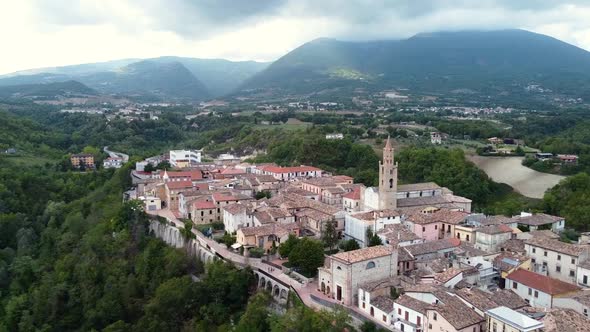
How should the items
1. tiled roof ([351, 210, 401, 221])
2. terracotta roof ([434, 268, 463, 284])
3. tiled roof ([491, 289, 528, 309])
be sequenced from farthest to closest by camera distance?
tiled roof ([351, 210, 401, 221])
terracotta roof ([434, 268, 463, 284])
tiled roof ([491, 289, 528, 309])

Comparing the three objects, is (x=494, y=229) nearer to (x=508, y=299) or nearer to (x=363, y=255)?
(x=508, y=299)

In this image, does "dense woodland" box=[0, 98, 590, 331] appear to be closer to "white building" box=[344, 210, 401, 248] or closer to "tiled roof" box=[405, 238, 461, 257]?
"white building" box=[344, 210, 401, 248]

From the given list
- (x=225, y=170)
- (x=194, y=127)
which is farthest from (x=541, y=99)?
(x=225, y=170)

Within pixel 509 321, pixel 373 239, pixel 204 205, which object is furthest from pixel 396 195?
pixel 509 321

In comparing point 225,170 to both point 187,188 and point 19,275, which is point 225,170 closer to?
point 187,188

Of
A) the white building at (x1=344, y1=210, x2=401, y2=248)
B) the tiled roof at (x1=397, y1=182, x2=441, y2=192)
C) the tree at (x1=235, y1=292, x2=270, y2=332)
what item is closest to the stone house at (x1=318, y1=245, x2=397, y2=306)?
the tree at (x1=235, y1=292, x2=270, y2=332)

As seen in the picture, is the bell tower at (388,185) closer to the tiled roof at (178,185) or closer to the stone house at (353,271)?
the stone house at (353,271)

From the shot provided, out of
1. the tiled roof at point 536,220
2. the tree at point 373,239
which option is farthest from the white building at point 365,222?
the tiled roof at point 536,220
